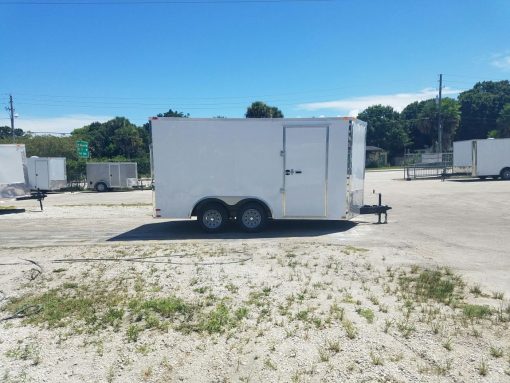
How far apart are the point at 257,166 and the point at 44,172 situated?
24629 mm

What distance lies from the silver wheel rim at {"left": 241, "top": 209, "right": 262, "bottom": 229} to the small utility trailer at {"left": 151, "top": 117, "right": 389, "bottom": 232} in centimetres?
3

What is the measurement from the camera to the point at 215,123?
1028cm

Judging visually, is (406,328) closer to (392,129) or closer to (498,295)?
(498,295)

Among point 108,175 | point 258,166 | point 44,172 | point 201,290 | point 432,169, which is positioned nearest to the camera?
point 201,290

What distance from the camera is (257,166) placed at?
33.9 ft

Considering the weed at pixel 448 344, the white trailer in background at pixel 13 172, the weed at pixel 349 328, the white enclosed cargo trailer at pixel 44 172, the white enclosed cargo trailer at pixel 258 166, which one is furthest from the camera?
the white enclosed cargo trailer at pixel 44 172

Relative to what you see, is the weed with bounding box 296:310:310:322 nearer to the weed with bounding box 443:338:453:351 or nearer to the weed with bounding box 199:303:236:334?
the weed with bounding box 199:303:236:334

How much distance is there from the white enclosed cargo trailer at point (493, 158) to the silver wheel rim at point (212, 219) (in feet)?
81.4

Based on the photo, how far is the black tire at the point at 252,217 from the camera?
10.4 meters

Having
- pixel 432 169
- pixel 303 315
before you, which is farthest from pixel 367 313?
pixel 432 169

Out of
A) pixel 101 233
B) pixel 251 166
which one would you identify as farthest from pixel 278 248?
pixel 101 233

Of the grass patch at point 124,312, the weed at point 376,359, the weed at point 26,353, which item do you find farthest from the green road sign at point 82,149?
the weed at point 376,359

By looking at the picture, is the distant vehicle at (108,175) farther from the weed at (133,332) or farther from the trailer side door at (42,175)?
the weed at (133,332)

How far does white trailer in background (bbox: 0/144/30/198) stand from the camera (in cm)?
1664
